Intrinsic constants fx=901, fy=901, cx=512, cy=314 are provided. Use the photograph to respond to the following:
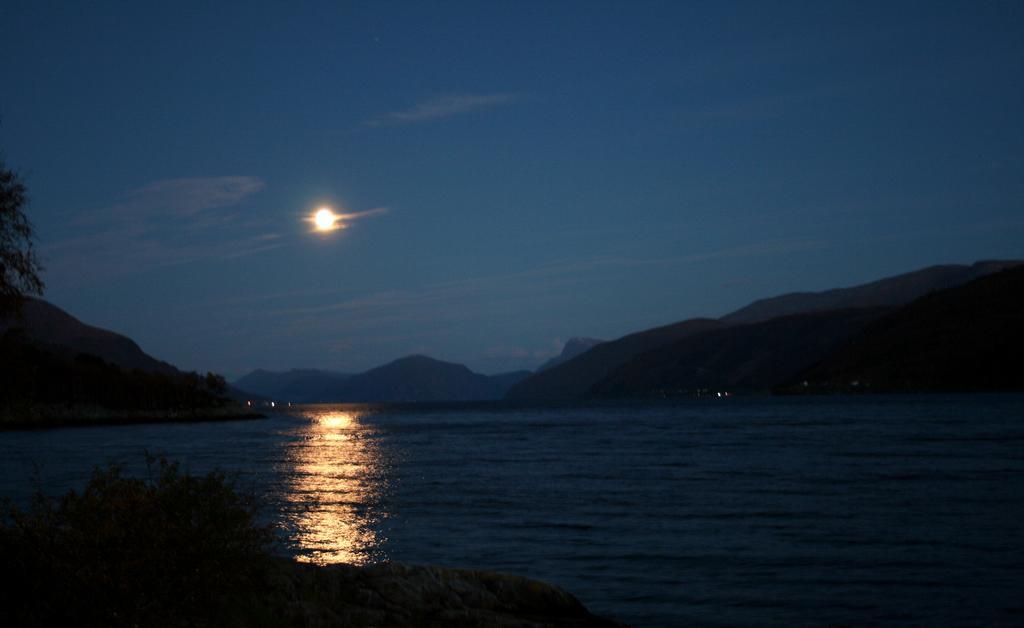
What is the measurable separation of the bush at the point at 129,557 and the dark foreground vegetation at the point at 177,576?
0.6 inches

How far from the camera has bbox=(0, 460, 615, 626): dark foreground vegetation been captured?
11.8 metres

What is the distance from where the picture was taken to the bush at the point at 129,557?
11680 millimetres

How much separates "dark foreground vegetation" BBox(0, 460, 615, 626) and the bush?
0.05ft

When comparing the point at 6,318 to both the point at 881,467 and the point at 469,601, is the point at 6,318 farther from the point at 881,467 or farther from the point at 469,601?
the point at 881,467

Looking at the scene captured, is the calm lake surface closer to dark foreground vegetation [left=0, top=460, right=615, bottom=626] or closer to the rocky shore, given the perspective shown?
the rocky shore

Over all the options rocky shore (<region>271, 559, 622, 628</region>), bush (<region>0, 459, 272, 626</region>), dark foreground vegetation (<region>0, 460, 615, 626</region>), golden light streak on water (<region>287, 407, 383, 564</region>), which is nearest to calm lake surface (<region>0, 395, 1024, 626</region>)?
golden light streak on water (<region>287, 407, 383, 564</region>)

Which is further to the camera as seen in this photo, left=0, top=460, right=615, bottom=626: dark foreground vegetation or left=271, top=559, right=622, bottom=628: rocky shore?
left=271, top=559, right=622, bottom=628: rocky shore

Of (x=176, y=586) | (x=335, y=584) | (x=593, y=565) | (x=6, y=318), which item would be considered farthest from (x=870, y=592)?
(x=6, y=318)

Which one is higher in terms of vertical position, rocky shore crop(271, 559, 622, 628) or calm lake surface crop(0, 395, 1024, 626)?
rocky shore crop(271, 559, 622, 628)

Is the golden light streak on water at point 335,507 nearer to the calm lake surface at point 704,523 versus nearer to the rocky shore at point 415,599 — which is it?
the calm lake surface at point 704,523

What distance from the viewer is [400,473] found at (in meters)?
57.7

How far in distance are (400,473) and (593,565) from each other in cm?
3526

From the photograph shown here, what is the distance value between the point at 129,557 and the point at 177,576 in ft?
2.48

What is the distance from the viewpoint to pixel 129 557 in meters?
12.1
